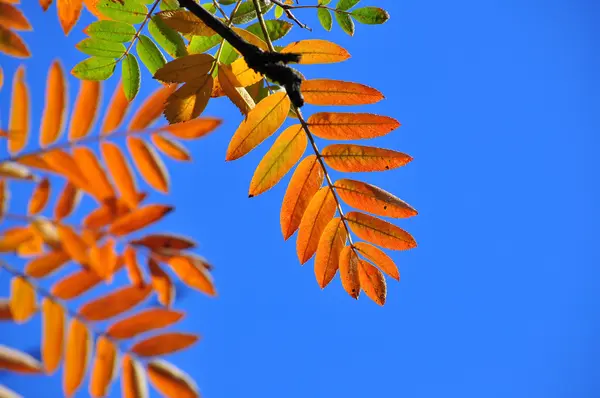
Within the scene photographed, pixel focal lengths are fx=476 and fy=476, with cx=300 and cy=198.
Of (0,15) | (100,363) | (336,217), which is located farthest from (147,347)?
(0,15)

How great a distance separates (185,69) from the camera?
3.22 feet

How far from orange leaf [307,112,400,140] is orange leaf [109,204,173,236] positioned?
40 cm

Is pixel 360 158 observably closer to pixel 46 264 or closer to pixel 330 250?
pixel 330 250

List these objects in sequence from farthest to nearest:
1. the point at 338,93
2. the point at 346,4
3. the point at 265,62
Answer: the point at 346,4
the point at 338,93
the point at 265,62

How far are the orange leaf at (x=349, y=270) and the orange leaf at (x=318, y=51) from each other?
49 centimetres

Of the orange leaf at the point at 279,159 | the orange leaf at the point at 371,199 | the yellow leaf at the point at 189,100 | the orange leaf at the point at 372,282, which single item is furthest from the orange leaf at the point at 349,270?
the yellow leaf at the point at 189,100

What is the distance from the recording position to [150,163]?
4.08ft

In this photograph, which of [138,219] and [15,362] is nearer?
[15,362]

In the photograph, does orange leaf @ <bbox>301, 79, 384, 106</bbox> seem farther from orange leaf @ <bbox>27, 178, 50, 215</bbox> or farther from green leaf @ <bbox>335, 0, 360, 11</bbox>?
orange leaf @ <bbox>27, 178, 50, 215</bbox>

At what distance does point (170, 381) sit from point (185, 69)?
0.64m

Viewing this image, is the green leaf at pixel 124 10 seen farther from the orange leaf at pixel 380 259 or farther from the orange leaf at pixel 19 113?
the orange leaf at pixel 380 259

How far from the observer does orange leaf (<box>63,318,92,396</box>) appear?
3.13ft

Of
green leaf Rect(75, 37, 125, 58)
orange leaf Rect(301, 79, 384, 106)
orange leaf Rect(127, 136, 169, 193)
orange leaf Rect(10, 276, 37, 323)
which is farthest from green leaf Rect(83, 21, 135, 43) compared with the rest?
orange leaf Rect(10, 276, 37, 323)

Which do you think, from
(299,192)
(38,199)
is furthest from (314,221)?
(38,199)
